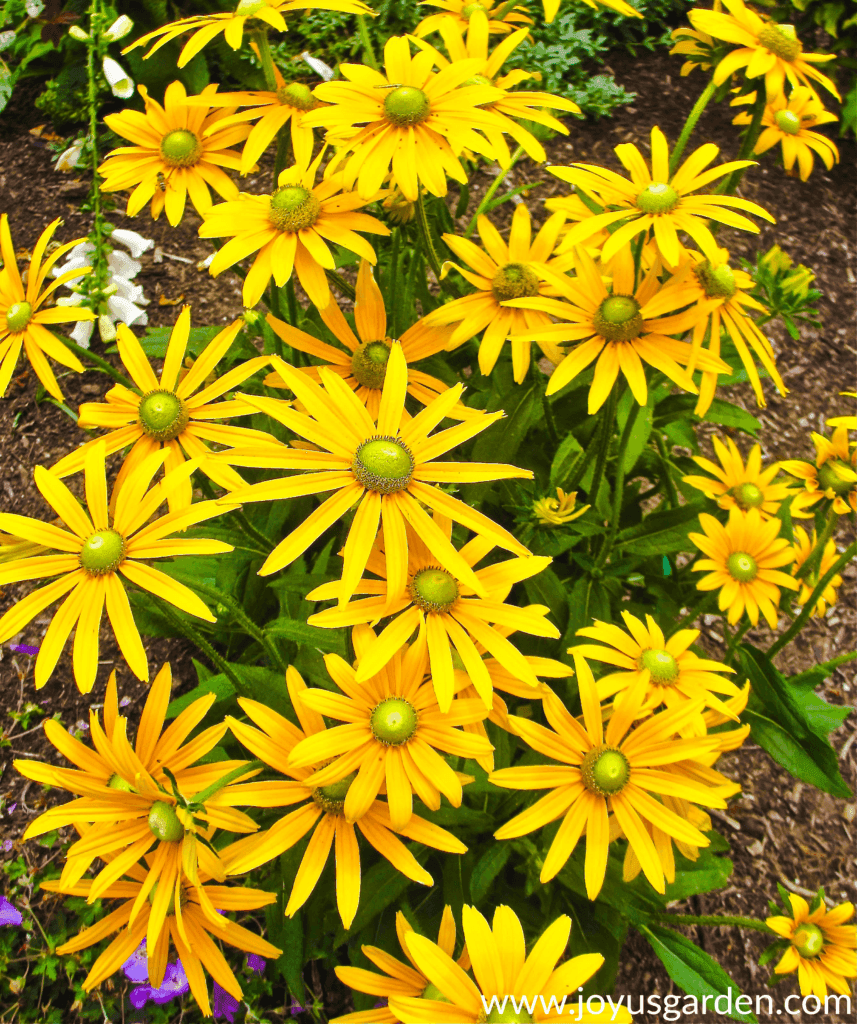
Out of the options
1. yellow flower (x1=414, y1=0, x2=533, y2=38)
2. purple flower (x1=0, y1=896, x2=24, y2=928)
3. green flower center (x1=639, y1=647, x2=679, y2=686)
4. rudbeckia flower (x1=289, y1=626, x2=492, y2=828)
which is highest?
yellow flower (x1=414, y1=0, x2=533, y2=38)

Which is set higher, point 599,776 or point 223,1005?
point 599,776

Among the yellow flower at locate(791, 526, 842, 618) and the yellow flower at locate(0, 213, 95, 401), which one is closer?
the yellow flower at locate(0, 213, 95, 401)

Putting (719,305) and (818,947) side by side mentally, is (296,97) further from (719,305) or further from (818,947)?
(818,947)

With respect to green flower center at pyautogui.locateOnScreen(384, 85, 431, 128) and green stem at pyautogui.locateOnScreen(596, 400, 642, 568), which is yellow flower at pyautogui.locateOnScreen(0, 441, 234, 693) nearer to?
green flower center at pyautogui.locateOnScreen(384, 85, 431, 128)

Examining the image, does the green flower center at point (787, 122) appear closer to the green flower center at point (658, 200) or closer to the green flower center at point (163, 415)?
the green flower center at point (658, 200)

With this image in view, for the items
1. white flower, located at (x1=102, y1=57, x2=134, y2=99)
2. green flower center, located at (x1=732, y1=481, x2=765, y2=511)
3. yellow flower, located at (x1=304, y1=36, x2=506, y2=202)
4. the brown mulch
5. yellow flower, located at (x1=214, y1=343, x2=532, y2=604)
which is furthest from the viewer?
white flower, located at (x1=102, y1=57, x2=134, y2=99)

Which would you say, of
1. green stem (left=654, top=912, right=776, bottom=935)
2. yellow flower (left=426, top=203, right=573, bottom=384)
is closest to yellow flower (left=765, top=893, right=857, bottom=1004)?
green stem (left=654, top=912, right=776, bottom=935)

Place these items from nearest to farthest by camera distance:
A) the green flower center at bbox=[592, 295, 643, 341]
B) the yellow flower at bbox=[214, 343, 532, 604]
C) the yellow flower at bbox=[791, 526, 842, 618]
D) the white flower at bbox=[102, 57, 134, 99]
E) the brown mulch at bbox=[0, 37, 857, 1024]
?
the yellow flower at bbox=[214, 343, 532, 604] < the green flower center at bbox=[592, 295, 643, 341] < the yellow flower at bbox=[791, 526, 842, 618] < the brown mulch at bbox=[0, 37, 857, 1024] < the white flower at bbox=[102, 57, 134, 99]

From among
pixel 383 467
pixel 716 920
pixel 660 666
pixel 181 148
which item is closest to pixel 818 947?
pixel 716 920
